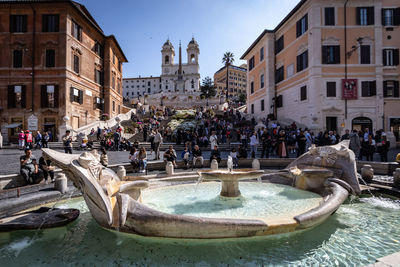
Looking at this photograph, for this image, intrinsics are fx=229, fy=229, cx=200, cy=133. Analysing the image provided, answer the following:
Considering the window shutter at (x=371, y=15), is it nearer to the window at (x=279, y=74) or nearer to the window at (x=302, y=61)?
the window at (x=302, y=61)

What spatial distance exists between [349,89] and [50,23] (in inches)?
1257

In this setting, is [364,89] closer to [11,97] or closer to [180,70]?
[11,97]

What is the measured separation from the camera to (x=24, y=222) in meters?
4.61

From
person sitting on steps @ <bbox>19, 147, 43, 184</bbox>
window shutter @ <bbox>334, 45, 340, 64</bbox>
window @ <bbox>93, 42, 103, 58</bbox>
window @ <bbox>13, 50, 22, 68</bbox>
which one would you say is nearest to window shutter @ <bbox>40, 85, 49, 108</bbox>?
window @ <bbox>13, 50, 22, 68</bbox>

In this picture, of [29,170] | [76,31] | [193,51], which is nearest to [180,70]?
[193,51]

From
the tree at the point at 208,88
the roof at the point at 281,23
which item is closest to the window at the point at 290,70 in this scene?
the roof at the point at 281,23

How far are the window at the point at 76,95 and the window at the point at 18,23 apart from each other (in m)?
8.30

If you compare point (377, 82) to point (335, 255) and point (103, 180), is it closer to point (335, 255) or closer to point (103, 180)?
point (335, 255)

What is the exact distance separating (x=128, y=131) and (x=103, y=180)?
21.7m

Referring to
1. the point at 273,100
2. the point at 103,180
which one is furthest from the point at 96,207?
the point at 273,100

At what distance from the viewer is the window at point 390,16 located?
22219 mm

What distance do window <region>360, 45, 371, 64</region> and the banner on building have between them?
7.51 feet

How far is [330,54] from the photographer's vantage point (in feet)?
72.9

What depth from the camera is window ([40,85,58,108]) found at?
24859 millimetres
